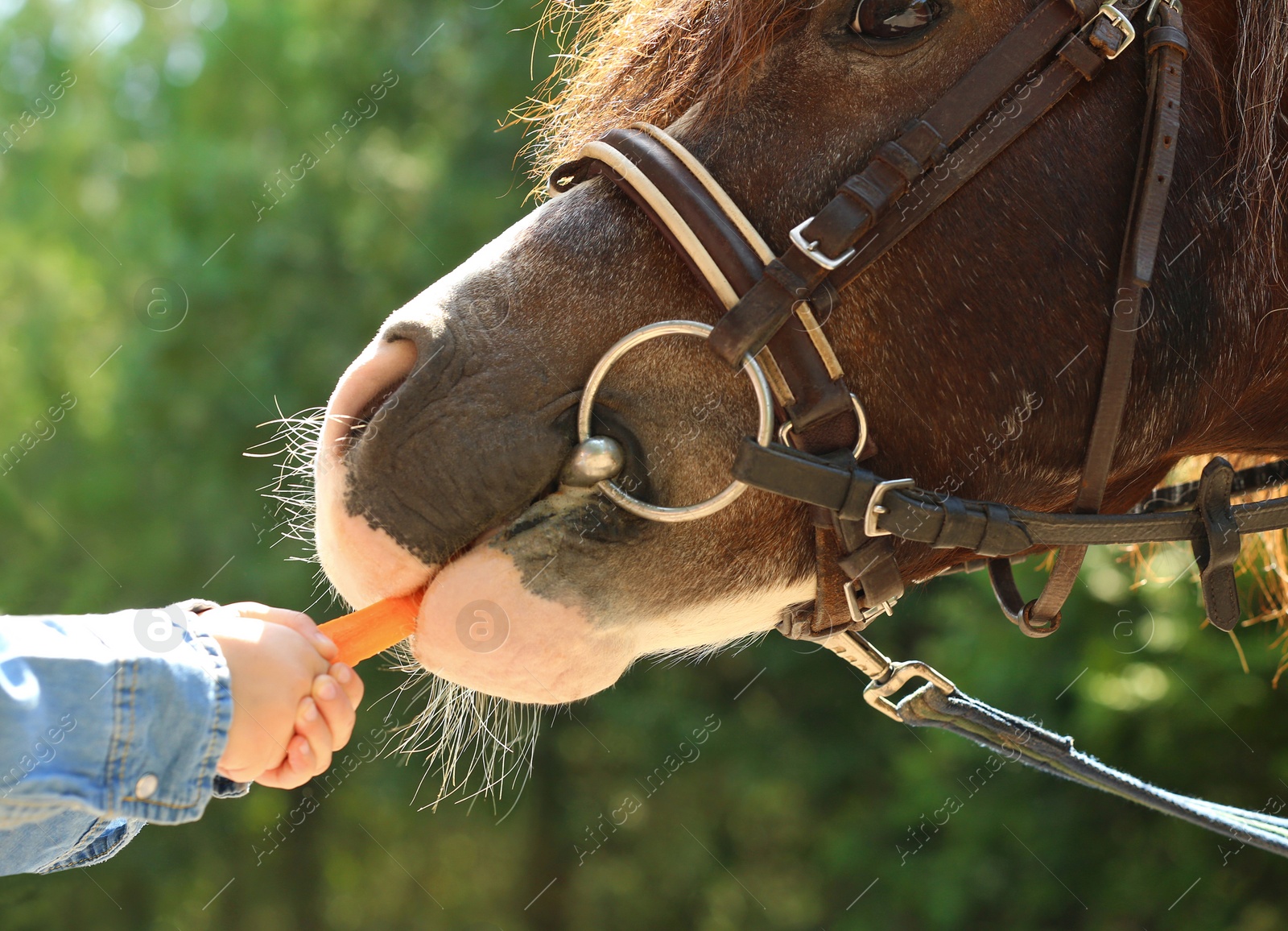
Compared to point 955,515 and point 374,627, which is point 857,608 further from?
point 374,627

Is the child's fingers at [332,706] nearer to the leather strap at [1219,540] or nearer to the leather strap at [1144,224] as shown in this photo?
the leather strap at [1144,224]

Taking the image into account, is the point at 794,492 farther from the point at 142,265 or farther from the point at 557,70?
the point at 142,265

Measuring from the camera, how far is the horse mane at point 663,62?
1.84 m

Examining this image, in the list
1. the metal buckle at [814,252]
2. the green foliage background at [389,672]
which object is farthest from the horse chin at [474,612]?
A: the green foliage background at [389,672]

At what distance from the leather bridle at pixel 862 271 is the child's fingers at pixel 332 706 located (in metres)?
0.49

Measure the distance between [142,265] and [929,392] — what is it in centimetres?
980

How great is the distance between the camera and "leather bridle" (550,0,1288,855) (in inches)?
66.4

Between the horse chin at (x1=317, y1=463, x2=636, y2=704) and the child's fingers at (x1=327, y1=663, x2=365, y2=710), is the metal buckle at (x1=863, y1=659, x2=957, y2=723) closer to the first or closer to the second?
the horse chin at (x1=317, y1=463, x2=636, y2=704)

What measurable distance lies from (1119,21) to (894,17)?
366 millimetres

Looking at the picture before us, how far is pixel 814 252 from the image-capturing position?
1674 millimetres

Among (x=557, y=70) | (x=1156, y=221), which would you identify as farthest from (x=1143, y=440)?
(x=557, y=70)

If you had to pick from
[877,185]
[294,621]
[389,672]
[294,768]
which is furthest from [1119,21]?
[389,672]

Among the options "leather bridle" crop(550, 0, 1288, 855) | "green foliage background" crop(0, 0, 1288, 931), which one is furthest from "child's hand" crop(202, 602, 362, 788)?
"green foliage background" crop(0, 0, 1288, 931)

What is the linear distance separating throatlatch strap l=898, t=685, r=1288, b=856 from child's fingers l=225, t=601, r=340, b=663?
3.96 feet
